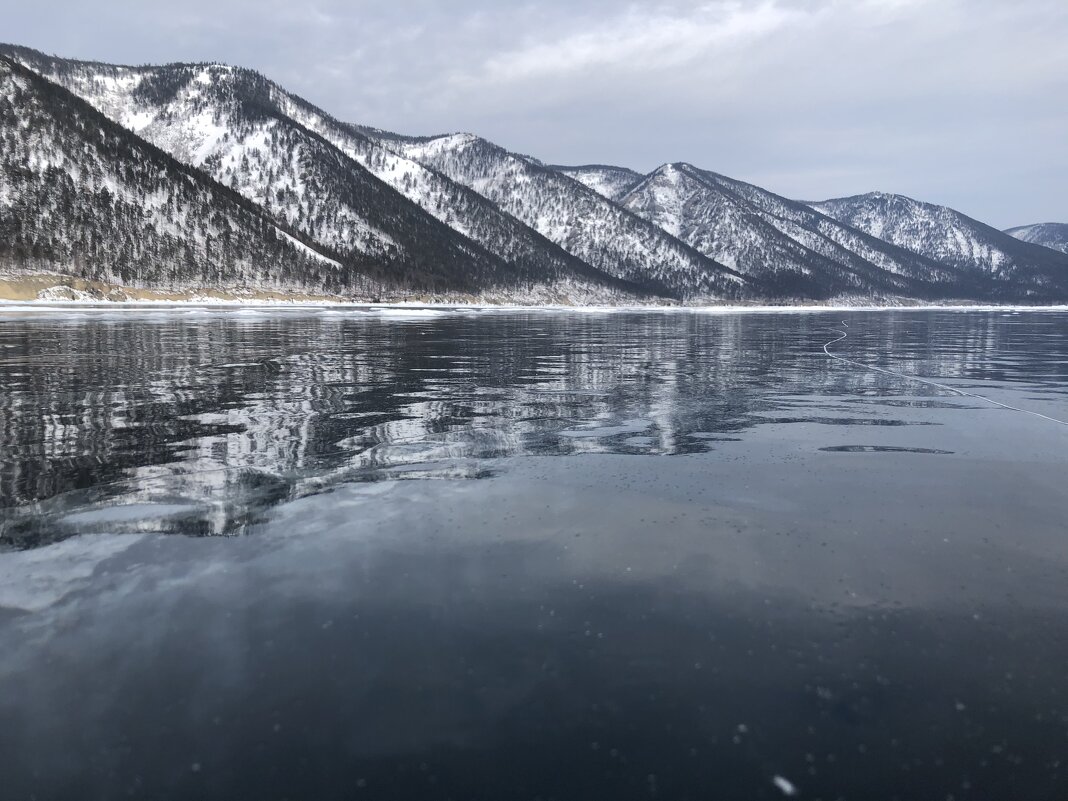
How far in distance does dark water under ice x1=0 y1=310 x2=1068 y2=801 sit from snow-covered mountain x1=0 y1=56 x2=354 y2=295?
394 feet

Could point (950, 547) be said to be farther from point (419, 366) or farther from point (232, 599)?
point (419, 366)

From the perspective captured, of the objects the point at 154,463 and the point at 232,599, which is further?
the point at 154,463

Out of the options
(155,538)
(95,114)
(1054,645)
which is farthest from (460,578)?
(95,114)

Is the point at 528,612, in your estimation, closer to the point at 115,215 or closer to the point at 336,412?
the point at 336,412

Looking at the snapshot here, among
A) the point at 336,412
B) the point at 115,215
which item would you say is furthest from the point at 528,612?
the point at 115,215

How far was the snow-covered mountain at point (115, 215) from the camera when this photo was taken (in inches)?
4656

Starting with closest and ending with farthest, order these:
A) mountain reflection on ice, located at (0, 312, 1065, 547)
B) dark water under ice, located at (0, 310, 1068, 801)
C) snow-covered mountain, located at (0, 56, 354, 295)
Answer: dark water under ice, located at (0, 310, 1068, 801) → mountain reflection on ice, located at (0, 312, 1065, 547) → snow-covered mountain, located at (0, 56, 354, 295)

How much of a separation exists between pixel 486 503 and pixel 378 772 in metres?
5.15

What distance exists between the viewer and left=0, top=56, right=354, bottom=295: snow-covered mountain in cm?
11825

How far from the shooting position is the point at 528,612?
588 centimetres

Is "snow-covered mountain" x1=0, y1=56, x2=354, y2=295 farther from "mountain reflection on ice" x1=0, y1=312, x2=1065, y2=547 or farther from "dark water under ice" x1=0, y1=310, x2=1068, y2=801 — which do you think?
"dark water under ice" x1=0, y1=310, x2=1068, y2=801

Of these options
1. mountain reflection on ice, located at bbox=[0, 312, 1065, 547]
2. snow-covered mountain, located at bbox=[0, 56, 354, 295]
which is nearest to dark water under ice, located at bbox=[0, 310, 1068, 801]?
mountain reflection on ice, located at bbox=[0, 312, 1065, 547]

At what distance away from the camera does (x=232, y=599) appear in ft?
19.9

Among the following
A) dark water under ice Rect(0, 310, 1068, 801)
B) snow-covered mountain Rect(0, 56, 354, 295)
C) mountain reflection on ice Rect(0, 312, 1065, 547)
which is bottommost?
dark water under ice Rect(0, 310, 1068, 801)
